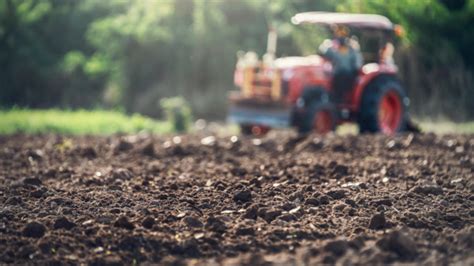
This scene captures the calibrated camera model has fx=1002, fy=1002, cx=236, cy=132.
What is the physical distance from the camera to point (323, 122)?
565 inches

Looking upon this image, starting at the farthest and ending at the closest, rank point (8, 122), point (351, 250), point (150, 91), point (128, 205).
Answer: point (150, 91) < point (8, 122) < point (128, 205) < point (351, 250)

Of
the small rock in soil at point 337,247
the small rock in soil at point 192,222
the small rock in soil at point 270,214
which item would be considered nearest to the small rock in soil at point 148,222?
the small rock in soil at point 192,222

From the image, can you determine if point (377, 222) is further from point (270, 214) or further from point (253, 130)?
A: point (253, 130)

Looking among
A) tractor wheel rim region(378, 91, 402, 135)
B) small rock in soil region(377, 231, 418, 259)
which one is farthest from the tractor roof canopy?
small rock in soil region(377, 231, 418, 259)

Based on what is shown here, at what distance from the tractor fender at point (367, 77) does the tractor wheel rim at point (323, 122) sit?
409 mm

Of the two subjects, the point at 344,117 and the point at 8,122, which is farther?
the point at 8,122

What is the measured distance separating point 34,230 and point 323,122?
8416 mm

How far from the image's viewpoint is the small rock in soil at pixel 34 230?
634 cm

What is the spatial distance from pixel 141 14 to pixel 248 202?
16.3m

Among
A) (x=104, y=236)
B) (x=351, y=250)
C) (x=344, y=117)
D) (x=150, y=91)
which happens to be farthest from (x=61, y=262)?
(x=150, y=91)

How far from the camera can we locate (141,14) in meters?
23.2

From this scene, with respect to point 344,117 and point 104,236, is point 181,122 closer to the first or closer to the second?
Result: point 344,117

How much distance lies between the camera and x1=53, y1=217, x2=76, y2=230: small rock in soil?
6.52 metres

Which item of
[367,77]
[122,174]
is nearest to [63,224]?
[122,174]
